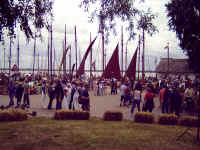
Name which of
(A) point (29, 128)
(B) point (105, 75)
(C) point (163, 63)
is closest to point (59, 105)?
(B) point (105, 75)

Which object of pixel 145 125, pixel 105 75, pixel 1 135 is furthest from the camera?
pixel 105 75

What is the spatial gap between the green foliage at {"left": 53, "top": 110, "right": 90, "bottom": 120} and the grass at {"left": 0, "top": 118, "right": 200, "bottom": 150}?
63 cm

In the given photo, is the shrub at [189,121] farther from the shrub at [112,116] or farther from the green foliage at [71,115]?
the green foliage at [71,115]

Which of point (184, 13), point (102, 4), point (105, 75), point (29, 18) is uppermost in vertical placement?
point (184, 13)

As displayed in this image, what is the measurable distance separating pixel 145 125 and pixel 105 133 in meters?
2.76

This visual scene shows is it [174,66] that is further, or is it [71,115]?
[174,66]

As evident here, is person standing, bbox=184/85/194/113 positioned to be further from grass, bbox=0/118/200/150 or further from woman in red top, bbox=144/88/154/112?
grass, bbox=0/118/200/150

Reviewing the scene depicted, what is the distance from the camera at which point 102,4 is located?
7.70 meters

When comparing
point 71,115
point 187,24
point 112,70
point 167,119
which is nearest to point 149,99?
point 167,119

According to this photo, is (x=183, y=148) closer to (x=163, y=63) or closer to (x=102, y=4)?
(x=102, y=4)

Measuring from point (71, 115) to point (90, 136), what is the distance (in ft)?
12.9

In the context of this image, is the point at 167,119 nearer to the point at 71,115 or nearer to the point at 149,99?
the point at 149,99

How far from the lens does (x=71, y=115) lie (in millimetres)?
12867

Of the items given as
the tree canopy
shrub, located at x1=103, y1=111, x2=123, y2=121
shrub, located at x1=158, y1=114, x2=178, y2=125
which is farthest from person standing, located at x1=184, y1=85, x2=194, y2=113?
shrub, located at x1=103, y1=111, x2=123, y2=121
